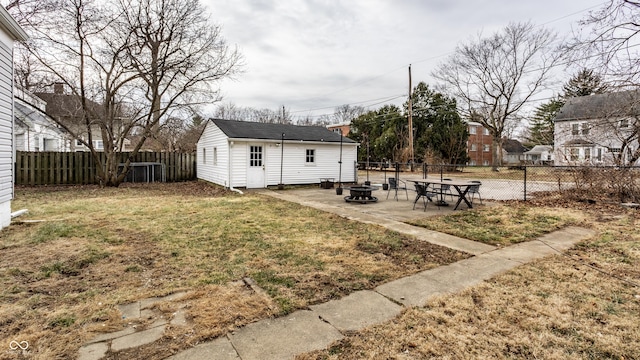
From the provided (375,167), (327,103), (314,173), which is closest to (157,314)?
(314,173)

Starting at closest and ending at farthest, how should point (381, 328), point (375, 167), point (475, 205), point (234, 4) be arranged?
1. point (381, 328)
2. point (475, 205)
3. point (234, 4)
4. point (375, 167)

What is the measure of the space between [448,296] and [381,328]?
105 centimetres

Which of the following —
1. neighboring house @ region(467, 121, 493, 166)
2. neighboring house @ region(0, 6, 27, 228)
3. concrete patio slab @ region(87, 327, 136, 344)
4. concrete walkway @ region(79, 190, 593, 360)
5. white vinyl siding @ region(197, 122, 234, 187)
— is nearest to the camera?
concrete walkway @ region(79, 190, 593, 360)

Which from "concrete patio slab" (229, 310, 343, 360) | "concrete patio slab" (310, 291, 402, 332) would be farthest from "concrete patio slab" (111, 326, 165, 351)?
"concrete patio slab" (310, 291, 402, 332)

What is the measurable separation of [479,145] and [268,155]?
1366 inches

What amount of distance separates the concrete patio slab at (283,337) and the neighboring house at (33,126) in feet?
45.0

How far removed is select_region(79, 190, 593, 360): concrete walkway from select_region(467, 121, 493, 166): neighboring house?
3774 centimetres

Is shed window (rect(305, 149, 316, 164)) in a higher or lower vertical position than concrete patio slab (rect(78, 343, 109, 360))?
higher

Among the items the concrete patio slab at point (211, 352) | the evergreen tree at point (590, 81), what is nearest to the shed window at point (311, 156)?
the evergreen tree at point (590, 81)

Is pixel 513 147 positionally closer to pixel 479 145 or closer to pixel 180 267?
pixel 479 145

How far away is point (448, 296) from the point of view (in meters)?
3.24

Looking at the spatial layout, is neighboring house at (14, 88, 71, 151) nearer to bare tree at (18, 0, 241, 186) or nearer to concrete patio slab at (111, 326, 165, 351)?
bare tree at (18, 0, 241, 186)

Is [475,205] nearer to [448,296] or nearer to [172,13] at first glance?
[448,296]

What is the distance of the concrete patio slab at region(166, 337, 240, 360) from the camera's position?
2.18m
